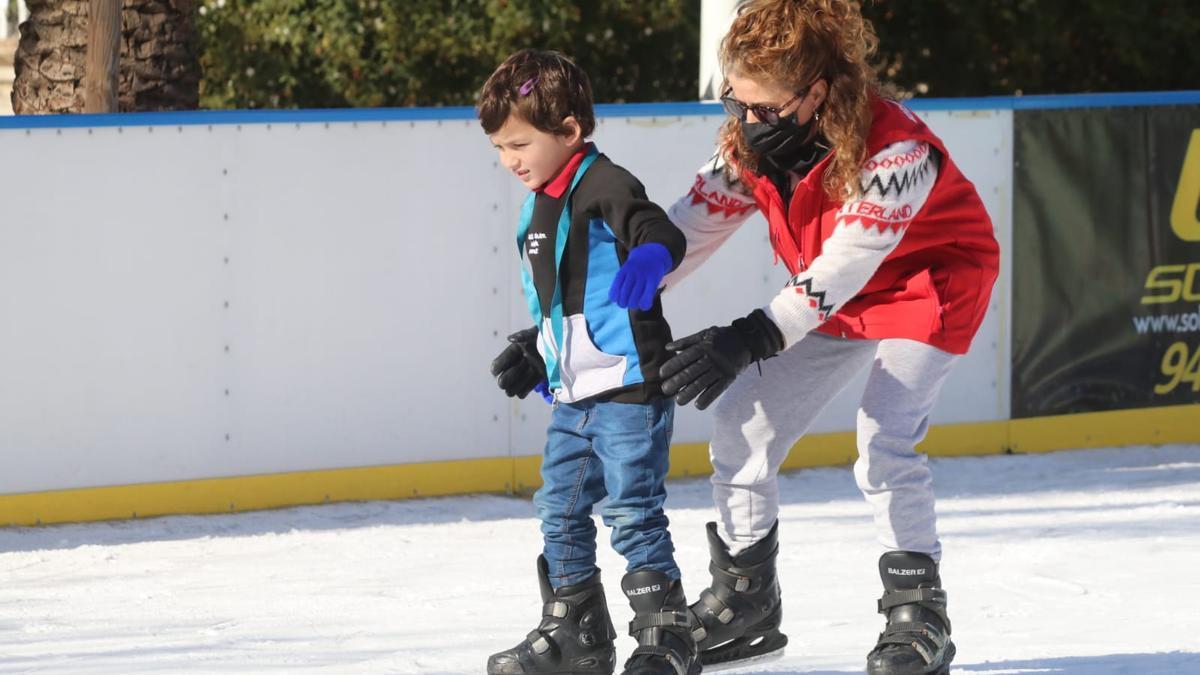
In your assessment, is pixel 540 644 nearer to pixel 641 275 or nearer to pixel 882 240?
pixel 641 275

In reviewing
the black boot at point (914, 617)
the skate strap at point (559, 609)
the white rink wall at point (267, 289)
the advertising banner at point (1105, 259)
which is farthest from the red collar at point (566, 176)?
the advertising banner at point (1105, 259)

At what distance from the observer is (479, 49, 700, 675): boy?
4.14 metres

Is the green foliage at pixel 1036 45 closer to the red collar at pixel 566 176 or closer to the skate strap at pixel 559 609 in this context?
the red collar at pixel 566 176

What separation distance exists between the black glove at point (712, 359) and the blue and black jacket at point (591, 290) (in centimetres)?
12

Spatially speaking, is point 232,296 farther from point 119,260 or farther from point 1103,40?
point 1103,40

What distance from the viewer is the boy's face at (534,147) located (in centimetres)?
417

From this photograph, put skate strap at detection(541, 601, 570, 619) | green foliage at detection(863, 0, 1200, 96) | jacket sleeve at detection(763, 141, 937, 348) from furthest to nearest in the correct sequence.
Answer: green foliage at detection(863, 0, 1200, 96) < skate strap at detection(541, 601, 570, 619) < jacket sleeve at detection(763, 141, 937, 348)

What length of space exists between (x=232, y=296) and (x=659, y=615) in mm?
3036

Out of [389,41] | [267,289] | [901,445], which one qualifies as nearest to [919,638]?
[901,445]

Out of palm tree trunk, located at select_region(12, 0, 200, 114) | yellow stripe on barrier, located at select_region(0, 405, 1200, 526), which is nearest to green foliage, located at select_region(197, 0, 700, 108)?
palm tree trunk, located at select_region(12, 0, 200, 114)

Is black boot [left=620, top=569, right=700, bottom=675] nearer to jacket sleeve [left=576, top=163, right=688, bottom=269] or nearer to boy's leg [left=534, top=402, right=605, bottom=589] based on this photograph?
boy's leg [left=534, top=402, right=605, bottom=589]

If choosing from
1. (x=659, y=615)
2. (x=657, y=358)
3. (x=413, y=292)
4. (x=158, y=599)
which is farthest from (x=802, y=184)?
(x=413, y=292)

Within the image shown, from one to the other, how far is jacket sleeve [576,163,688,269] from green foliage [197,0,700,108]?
8977 millimetres

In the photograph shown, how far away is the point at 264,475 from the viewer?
6.87 metres
